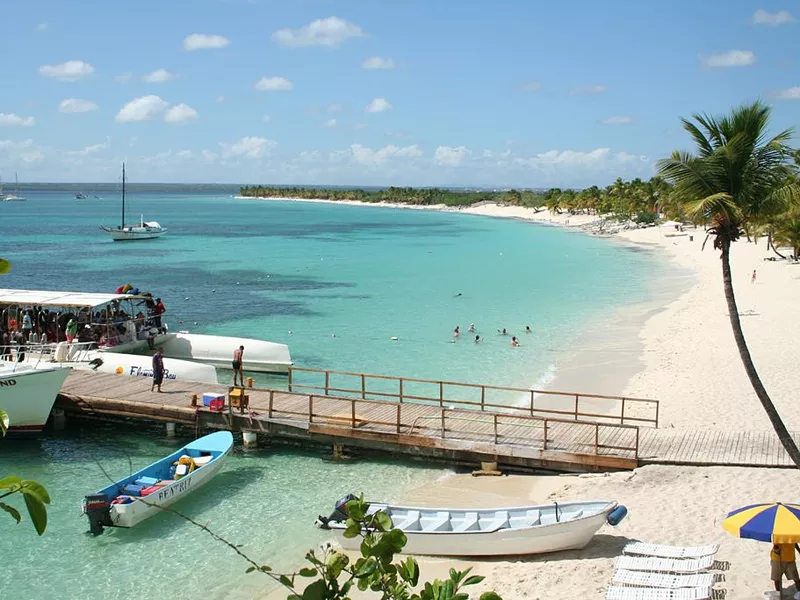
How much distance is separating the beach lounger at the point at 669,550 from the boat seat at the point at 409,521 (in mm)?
3923

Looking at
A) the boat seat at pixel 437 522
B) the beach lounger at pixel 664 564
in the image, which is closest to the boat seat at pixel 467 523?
the boat seat at pixel 437 522

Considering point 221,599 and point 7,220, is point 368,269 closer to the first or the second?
point 221,599

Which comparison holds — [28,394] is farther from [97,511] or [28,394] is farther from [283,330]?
[283,330]

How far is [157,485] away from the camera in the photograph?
17.2m

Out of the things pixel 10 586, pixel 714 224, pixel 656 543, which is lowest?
pixel 10 586

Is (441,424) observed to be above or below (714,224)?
below

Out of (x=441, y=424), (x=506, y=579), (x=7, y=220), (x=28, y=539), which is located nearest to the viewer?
(x=506, y=579)

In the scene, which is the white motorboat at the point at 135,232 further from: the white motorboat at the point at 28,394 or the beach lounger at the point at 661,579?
the beach lounger at the point at 661,579

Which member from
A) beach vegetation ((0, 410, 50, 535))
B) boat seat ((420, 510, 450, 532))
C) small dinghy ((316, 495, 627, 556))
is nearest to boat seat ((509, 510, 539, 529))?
small dinghy ((316, 495, 627, 556))

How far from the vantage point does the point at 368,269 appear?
7169cm

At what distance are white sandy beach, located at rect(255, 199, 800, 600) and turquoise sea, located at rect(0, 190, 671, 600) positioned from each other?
329 cm

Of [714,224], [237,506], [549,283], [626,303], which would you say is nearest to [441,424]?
[237,506]

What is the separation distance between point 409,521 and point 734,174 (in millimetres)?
8567

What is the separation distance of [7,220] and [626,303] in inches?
5496
